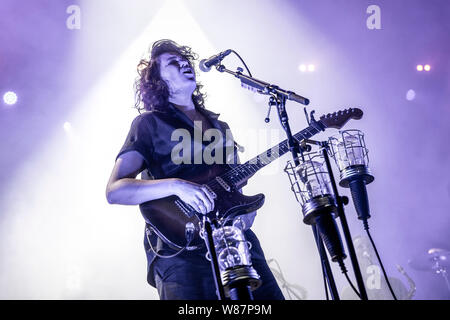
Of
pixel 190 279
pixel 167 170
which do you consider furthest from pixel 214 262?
pixel 167 170

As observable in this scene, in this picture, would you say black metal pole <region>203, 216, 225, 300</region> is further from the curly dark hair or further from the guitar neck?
the curly dark hair

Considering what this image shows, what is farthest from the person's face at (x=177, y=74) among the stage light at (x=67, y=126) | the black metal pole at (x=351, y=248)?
the stage light at (x=67, y=126)

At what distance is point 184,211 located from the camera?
2.61 metres

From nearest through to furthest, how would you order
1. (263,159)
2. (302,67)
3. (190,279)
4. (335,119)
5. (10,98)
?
(190,279)
(263,159)
(335,119)
(10,98)
(302,67)

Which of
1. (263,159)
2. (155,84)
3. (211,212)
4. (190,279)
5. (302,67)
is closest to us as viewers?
(190,279)

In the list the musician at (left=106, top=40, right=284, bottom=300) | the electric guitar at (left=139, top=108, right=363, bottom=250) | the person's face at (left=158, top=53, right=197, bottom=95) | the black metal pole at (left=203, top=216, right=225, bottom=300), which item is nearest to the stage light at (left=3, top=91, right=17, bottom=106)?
the musician at (left=106, top=40, right=284, bottom=300)

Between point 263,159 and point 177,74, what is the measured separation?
104cm

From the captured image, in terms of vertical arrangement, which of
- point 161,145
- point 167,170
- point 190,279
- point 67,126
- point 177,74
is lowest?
point 190,279

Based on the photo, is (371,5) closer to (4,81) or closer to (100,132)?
(100,132)

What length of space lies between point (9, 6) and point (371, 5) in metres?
5.83

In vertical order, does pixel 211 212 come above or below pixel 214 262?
above

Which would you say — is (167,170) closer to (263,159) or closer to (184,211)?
(184,211)

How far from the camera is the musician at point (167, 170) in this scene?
7.47ft
